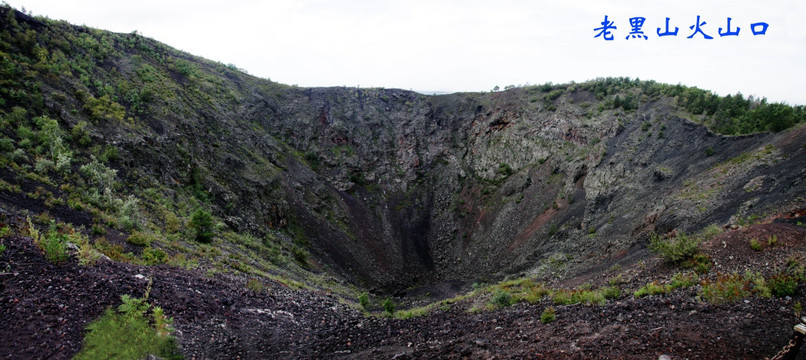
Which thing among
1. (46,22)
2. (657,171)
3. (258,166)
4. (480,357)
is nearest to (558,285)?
(480,357)

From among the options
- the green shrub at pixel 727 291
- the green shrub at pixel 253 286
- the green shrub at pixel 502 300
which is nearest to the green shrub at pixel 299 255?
the green shrub at pixel 253 286

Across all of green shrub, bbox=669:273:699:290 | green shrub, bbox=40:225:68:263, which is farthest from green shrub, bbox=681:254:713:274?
green shrub, bbox=40:225:68:263

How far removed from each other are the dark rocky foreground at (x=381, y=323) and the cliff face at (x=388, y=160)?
571cm

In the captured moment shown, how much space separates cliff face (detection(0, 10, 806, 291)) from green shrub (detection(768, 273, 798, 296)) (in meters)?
7.65

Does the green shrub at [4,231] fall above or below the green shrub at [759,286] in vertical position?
above

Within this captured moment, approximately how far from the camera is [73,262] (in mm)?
9523

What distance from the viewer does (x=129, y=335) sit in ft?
25.1

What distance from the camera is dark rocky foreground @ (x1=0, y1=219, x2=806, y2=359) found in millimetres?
6539

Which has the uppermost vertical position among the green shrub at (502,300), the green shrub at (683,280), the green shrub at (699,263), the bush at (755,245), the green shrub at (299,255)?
the bush at (755,245)

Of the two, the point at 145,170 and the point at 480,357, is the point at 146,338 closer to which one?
the point at 480,357

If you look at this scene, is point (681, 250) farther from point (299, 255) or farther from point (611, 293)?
point (299, 255)

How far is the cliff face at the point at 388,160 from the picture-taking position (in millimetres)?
19250

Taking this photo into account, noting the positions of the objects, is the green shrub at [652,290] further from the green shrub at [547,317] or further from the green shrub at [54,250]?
the green shrub at [54,250]

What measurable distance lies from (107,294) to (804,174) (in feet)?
77.0
